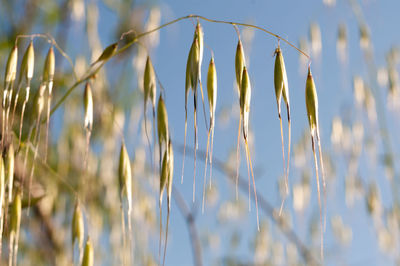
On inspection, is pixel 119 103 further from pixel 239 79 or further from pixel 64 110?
pixel 239 79

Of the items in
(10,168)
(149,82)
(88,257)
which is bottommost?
(88,257)

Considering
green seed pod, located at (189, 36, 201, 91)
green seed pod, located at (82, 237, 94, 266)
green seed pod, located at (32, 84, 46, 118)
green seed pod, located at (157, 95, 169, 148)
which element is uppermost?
green seed pod, located at (189, 36, 201, 91)

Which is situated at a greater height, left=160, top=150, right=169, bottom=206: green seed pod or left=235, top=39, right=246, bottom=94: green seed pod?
left=235, top=39, right=246, bottom=94: green seed pod

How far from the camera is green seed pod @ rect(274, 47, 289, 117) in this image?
48cm

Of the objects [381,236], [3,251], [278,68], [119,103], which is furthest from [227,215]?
[278,68]

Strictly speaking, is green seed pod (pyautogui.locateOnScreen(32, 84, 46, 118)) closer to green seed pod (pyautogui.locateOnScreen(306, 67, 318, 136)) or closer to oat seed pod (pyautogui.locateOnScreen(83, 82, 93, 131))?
oat seed pod (pyautogui.locateOnScreen(83, 82, 93, 131))

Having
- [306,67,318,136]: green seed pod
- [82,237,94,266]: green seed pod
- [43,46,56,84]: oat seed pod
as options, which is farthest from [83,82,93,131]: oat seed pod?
[306,67,318,136]: green seed pod

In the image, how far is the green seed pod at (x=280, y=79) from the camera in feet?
1.58

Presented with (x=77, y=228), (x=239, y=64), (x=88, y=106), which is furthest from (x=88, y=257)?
(x=239, y=64)

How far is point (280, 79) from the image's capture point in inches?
19.3

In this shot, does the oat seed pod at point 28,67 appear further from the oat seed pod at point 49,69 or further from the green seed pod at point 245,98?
the green seed pod at point 245,98

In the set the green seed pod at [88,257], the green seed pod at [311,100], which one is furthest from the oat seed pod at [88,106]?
the green seed pod at [311,100]

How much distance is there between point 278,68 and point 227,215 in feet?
4.47

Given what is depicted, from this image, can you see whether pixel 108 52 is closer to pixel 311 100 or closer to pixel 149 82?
pixel 149 82
